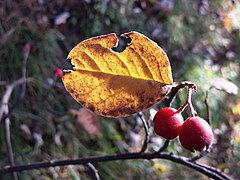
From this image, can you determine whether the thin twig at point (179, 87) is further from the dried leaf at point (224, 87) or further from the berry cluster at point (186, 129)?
the dried leaf at point (224, 87)

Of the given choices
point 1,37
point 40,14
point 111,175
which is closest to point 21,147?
point 111,175

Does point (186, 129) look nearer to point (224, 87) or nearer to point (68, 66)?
point (224, 87)

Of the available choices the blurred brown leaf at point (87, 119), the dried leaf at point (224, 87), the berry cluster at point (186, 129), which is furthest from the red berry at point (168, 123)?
the blurred brown leaf at point (87, 119)

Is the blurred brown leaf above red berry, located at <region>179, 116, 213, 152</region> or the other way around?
the other way around

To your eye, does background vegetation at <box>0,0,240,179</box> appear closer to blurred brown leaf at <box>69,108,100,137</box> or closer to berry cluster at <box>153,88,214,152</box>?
blurred brown leaf at <box>69,108,100,137</box>

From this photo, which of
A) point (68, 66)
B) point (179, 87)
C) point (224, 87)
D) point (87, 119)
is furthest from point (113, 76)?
point (68, 66)

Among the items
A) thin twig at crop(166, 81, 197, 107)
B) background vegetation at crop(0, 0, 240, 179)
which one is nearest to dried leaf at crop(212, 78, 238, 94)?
thin twig at crop(166, 81, 197, 107)

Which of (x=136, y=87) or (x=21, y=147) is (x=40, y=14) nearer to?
(x=21, y=147)

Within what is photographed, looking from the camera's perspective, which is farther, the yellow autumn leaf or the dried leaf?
the dried leaf
